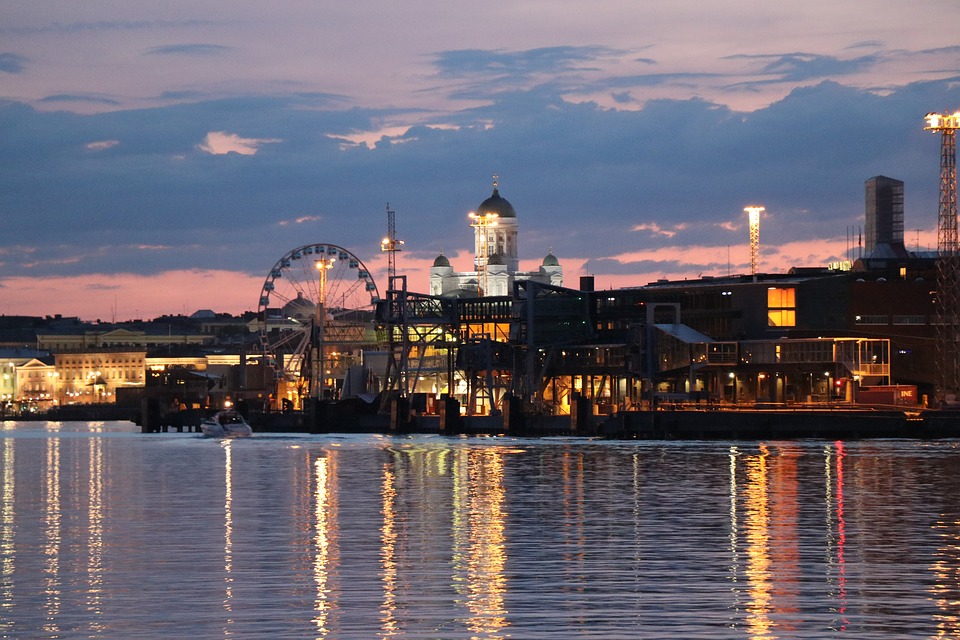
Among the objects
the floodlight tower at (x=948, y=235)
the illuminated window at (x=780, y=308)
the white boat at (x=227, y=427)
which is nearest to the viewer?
the floodlight tower at (x=948, y=235)

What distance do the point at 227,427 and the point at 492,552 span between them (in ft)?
366

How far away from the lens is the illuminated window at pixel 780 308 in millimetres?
143250

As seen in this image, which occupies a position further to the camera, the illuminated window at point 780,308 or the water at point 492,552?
the illuminated window at point 780,308

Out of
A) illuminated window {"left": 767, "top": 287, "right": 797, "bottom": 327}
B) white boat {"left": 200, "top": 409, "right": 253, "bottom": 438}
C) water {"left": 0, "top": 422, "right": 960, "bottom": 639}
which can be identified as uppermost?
illuminated window {"left": 767, "top": 287, "right": 797, "bottom": 327}

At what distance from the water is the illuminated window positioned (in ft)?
173

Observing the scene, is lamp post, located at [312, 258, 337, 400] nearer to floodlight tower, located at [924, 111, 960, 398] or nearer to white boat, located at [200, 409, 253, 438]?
white boat, located at [200, 409, 253, 438]

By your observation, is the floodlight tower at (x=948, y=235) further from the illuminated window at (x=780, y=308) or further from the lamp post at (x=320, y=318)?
the lamp post at (x=320, y=318)

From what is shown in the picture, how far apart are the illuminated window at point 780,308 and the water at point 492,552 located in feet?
173

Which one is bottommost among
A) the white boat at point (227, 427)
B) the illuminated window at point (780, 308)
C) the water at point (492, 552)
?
the water at point (492, 552)

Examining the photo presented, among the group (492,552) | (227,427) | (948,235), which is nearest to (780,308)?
(948,235)

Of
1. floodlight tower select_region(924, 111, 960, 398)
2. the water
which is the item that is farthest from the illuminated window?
the water

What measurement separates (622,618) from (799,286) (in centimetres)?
11313

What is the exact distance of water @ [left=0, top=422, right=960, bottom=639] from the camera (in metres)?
34.6

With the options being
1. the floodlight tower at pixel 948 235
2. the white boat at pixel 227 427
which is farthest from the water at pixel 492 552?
the white boat at pixel 227 427
